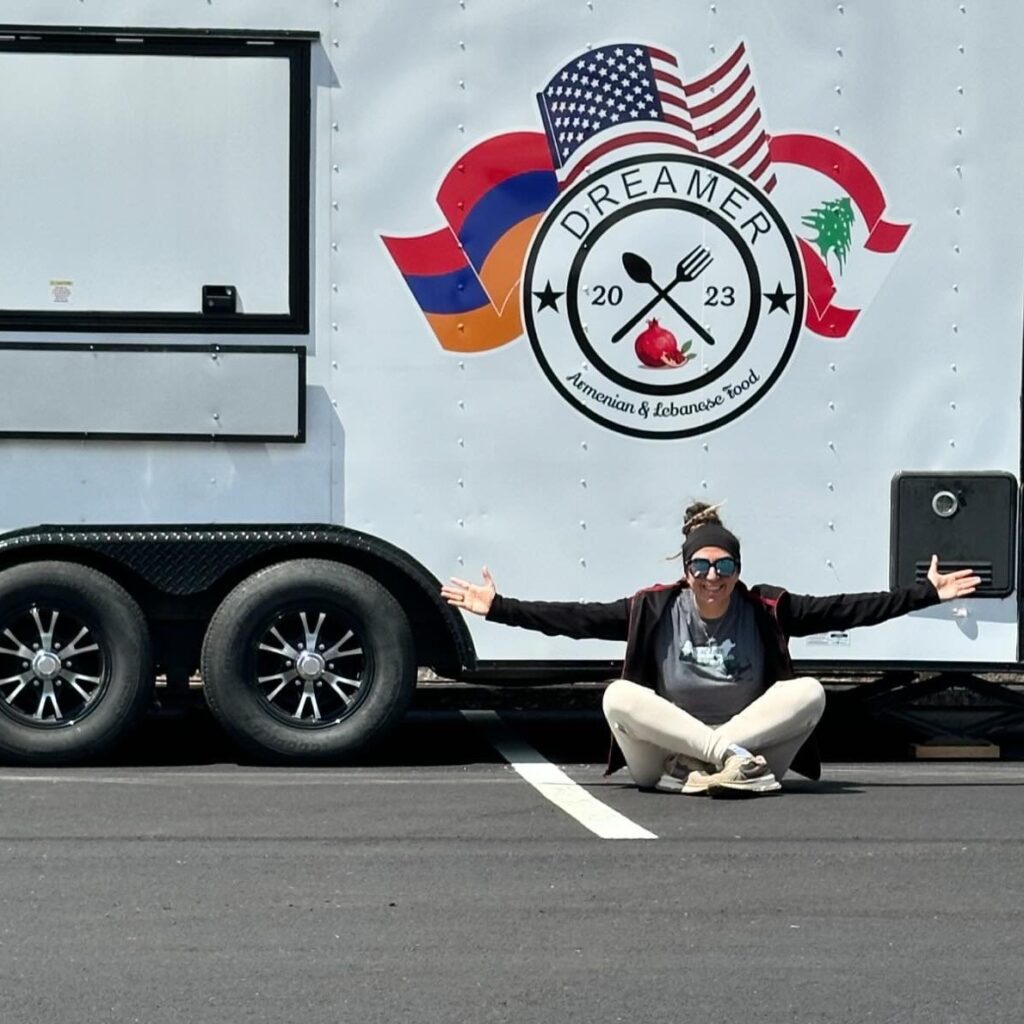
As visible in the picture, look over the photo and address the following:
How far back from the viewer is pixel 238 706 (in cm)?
967

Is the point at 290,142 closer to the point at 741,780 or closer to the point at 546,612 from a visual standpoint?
the point at 546,612

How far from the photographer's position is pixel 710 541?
29.0 feet

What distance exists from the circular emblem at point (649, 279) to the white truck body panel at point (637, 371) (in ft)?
0.12

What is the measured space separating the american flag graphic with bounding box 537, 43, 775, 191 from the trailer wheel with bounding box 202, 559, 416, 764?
197cm

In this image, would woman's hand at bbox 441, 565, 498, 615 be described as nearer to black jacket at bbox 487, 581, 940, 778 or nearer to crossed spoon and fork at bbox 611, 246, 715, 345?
black jacket at bbox 487, 581, 940, 778

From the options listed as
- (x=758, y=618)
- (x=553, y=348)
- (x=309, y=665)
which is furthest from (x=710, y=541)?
(x=309, y=665)

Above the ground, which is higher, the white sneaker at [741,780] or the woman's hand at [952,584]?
the woman's hand at [952,584]

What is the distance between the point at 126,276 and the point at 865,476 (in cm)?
318

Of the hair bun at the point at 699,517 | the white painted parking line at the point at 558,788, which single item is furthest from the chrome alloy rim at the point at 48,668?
the hair bun at the point at 699,517

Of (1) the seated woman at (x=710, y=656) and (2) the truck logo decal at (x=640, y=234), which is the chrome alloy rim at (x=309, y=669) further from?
(2) the truck logo decal at (x=640, y=234)

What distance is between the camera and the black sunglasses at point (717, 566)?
28.9 feet

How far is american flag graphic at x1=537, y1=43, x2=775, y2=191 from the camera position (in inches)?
383

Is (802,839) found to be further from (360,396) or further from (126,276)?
(126,276)

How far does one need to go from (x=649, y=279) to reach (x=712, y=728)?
1970 mm
